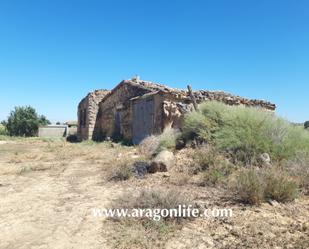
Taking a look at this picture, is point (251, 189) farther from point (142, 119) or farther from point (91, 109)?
point (91, 109)

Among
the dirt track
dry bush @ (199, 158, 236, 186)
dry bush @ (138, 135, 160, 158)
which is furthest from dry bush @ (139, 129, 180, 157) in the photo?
dry bush @ (199, 158, 236, 186)

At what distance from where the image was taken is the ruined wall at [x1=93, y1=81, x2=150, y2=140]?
1626 cm

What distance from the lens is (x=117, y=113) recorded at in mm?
18188

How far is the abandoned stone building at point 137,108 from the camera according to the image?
12266 mm

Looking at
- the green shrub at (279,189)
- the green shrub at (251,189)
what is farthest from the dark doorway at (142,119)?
the green shrub at (279,189)

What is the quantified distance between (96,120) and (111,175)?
15.1m

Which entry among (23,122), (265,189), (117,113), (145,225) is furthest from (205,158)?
(23,122)

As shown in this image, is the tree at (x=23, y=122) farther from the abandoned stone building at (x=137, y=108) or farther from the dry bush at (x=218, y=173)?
the dry bush at (x=218, y=173)

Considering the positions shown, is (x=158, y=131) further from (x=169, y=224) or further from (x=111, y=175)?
(x=169, y=224)

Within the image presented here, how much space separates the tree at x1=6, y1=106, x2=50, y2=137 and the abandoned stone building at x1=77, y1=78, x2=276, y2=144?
873 cm

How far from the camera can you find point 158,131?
12375 mm

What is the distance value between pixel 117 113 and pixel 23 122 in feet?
55.2

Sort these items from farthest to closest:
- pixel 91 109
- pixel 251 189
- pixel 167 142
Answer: pixel 91 109
pixel 167 142
pixel 251 189

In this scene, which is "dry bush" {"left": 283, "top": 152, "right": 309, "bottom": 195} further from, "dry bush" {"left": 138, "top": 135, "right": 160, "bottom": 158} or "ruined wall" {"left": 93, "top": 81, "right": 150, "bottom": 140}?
"ruined wall" {"left": 93, "top": 81, "right": 150, "bottom": 140}
